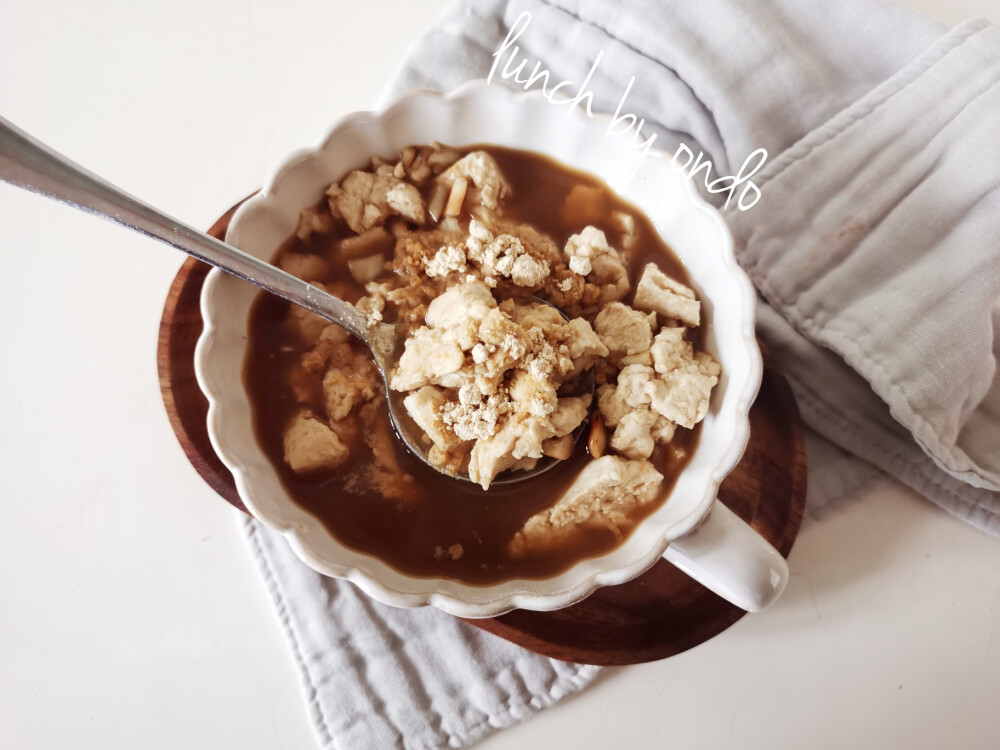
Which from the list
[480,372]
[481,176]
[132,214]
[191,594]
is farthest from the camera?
[191,594]

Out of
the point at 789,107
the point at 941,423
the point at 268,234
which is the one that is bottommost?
the point at 268,234

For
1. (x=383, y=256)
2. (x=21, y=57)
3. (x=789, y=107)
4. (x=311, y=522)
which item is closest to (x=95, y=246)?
(x=21, y=57)

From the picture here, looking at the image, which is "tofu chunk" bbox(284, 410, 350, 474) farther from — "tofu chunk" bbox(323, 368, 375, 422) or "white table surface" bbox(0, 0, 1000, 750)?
"white table surface" bbox(0, 0, 1000, 750)

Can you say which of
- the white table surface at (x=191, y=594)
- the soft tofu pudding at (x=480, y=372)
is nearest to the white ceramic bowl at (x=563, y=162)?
the soft tofu pudding at (x=480, y=372)

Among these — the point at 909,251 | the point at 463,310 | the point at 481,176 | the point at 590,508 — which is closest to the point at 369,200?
the point at 481,176

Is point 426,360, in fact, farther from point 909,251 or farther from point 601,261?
point 909,251

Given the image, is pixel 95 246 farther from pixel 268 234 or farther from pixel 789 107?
pixel 789 107
